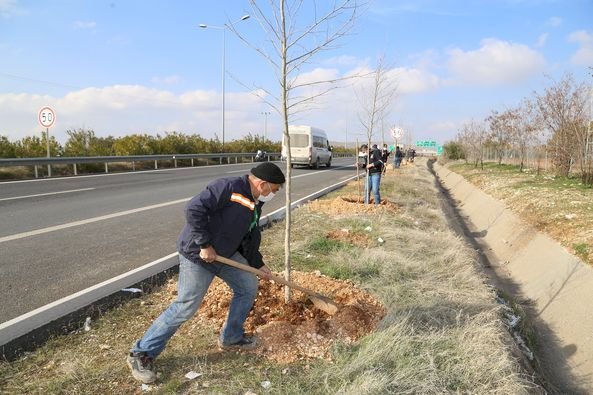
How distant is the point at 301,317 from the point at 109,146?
73.5 feet

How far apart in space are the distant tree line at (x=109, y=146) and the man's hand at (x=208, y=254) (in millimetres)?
17595

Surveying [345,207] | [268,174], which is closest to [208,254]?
[268,174]

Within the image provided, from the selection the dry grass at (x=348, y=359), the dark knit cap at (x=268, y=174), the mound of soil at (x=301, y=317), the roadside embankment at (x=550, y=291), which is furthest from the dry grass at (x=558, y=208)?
the dark knit cap at (x=268, y=174)

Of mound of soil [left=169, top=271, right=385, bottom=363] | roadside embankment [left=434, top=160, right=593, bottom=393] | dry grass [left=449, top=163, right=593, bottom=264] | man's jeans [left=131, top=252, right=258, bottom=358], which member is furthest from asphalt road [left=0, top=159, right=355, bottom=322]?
dry grass [left=449, top=163, right=593, bottom=264]

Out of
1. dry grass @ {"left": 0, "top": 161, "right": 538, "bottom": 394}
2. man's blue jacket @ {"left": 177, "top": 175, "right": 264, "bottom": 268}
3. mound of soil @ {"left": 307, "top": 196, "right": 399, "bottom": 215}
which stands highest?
man's blue jacket @ {"left": 177, "top": 175, "right": 264, "bottom": 268}

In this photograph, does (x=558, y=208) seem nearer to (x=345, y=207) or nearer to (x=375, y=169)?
(x=375, y=169)

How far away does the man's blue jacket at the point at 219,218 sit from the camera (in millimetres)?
2850

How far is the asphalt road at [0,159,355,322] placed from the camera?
4629 mm

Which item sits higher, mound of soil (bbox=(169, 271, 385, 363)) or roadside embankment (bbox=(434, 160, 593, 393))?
mound of soil (bbox=(169, 271, 385, 363))

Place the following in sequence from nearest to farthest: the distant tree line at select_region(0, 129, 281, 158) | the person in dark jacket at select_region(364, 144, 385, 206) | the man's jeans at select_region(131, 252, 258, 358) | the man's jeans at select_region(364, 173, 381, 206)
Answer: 1. the man's jeans at select_region(131, 252, 258, 358)
2. the person in dark jacket at select_region(364, 144, 385, 206)
3. the man's jeans at select_region(364, 173, 381, 206)
4. the distant tree line at select_region(0, 129, 281, 158)

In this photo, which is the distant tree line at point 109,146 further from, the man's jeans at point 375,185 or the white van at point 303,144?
the man's jeans at point 375,185

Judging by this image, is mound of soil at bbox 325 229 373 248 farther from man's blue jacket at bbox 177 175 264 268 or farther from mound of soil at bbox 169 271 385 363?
man's blue jacket at bbox 177 175 264 268

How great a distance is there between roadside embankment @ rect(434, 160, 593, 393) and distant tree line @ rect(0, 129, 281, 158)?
17.3 meters

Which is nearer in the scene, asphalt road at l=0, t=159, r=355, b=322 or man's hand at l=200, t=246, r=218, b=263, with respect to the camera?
man's hand at l=200, t=246, r=218, b=263
